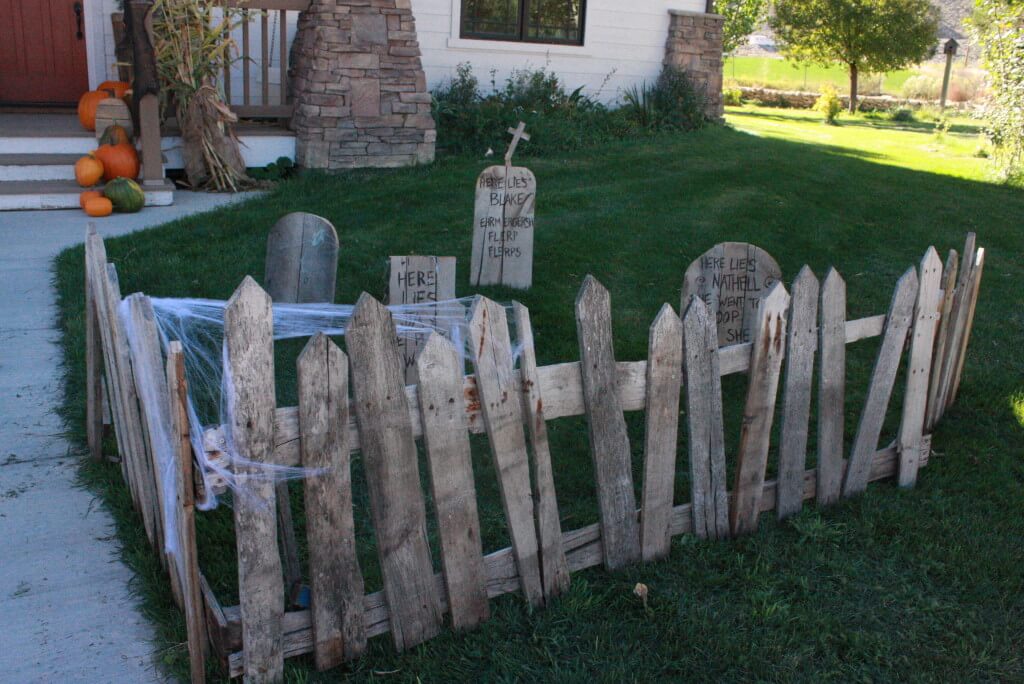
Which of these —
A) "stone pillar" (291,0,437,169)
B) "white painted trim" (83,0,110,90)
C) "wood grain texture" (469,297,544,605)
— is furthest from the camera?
"white painted trim" (83,0,110,90)

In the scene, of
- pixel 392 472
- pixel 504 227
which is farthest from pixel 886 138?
pixel 392 472

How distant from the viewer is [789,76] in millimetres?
40031

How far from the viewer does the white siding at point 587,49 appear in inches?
448

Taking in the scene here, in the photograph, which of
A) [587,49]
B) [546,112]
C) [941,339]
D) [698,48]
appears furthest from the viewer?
[698,48]

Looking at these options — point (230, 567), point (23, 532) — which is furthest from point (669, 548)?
point (23, 532)

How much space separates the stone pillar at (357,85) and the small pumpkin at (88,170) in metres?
2.04

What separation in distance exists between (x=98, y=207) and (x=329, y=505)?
6.05m

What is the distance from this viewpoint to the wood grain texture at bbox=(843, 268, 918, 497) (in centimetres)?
363

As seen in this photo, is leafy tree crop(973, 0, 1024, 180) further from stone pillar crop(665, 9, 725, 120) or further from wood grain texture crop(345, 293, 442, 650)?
wood grain texture crop(345, 293, 442, 650)

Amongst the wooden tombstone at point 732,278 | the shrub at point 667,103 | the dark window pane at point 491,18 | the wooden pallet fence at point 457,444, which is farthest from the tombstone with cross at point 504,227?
the shrub at point 667,103

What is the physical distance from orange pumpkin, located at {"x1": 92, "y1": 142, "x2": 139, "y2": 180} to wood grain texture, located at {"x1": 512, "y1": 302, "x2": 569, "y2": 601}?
21.3 ft

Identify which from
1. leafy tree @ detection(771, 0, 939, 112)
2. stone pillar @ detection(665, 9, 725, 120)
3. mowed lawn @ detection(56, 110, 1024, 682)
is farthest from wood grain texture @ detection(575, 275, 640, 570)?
leafy tree @ detection(771, 0, 939, 112)

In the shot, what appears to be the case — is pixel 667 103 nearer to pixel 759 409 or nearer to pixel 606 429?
pixel 759 409

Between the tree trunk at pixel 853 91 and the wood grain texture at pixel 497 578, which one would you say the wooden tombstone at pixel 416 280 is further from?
the tree trunk at pixel 853 91
